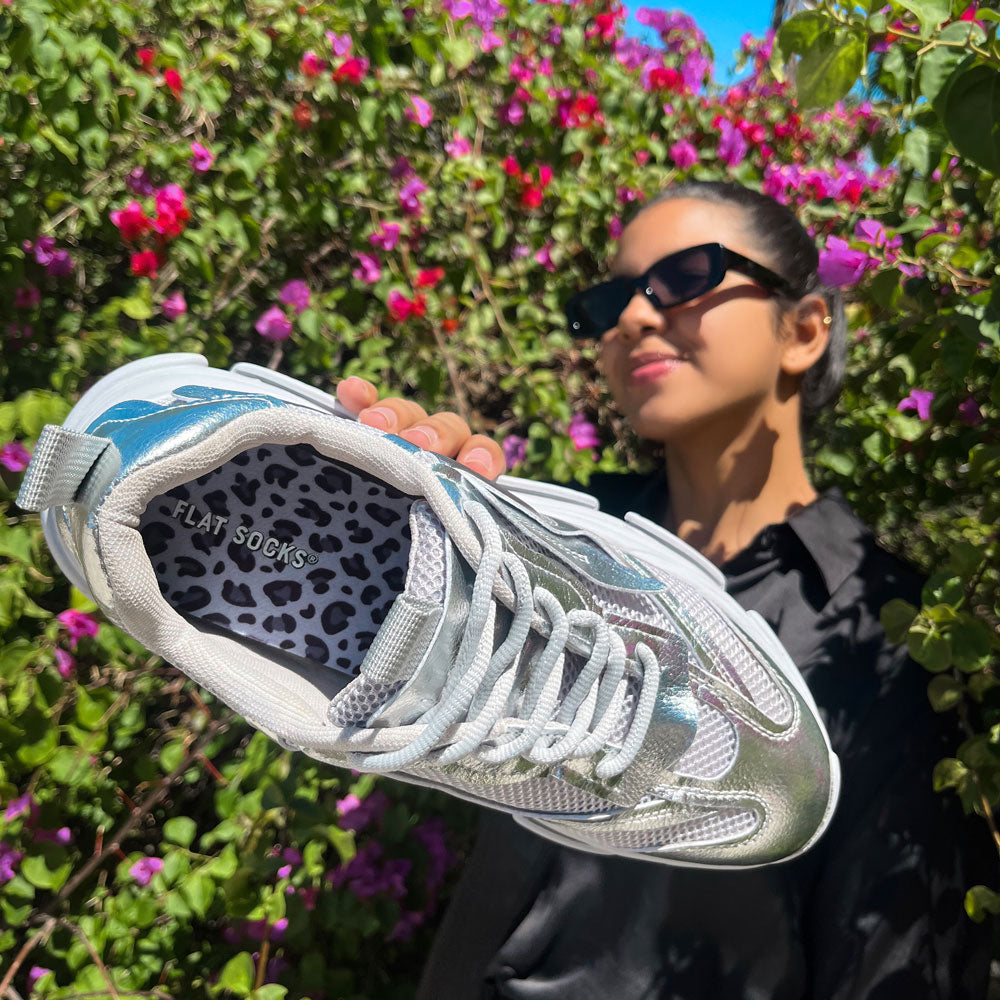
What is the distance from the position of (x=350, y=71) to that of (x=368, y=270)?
429 millimetres

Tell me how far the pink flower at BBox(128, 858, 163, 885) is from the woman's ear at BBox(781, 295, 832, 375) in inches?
59.0

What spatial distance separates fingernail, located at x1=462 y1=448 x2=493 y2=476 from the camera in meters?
1.06

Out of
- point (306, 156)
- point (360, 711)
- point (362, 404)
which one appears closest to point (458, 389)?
point (306, 156)

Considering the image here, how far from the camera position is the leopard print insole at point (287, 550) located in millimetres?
864

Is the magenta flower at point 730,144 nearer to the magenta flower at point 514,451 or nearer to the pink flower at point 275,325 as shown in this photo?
the magenta flower at point 514,451

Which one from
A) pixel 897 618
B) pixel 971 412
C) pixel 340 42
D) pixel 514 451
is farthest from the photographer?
pixel 514 451

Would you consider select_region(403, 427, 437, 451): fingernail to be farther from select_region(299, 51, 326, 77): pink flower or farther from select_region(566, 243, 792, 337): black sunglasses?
select_region(299, 51, 326, 77): pink flower

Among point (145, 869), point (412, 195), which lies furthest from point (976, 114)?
point (145, 869)

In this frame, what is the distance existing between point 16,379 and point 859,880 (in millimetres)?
2016

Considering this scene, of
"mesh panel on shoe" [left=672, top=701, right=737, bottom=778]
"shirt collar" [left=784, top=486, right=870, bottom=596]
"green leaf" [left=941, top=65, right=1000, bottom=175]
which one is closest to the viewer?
"green leaf" [left=941, top=65, right=1000, bottom=175]

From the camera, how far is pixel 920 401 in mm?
1561

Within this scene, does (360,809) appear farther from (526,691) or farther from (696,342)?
(696,342)

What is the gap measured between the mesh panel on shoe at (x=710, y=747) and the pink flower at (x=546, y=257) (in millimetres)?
1429

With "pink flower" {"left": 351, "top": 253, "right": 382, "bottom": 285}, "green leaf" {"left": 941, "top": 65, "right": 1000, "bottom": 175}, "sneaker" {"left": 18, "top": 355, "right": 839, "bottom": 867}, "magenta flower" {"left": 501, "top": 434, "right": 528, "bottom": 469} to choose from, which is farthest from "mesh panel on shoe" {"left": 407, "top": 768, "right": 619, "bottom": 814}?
"pink flower" {"left": 351, "top": 253, "right": 382, "bottom": 285}
